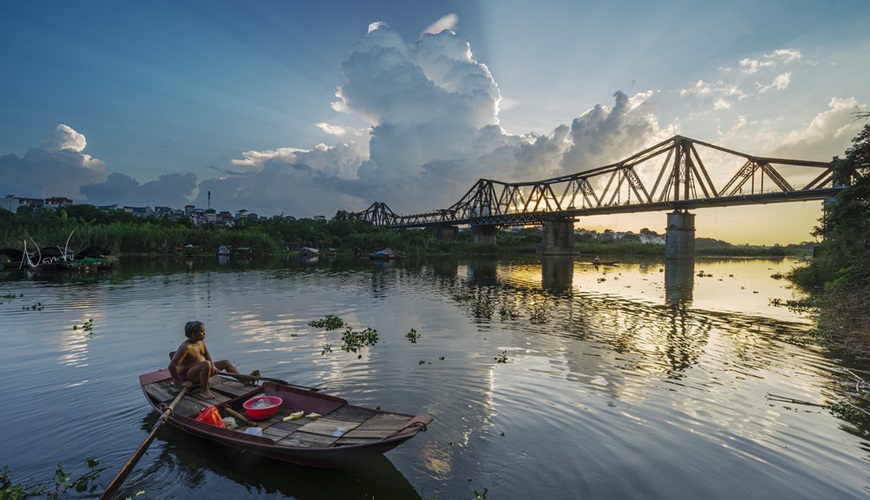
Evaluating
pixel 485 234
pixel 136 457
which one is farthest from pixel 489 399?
pixel 485 234

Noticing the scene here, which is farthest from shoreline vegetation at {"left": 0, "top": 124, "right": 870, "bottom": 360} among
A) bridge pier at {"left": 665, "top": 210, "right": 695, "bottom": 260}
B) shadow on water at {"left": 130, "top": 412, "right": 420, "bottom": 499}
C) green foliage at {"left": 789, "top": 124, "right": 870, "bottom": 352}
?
bridge pier at {"left": 665, "top": 210, "right": 695, "bottom": 260}

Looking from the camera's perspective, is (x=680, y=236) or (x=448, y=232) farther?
(x=448, y=232)

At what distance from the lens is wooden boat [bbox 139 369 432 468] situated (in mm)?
6043

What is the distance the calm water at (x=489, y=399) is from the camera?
657 centimetres

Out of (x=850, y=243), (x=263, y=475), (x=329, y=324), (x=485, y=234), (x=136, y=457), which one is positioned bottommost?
(x=263, y=475)

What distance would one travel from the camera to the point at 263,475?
6.70 meters

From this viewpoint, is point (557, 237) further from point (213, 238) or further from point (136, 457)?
point (136, 457)

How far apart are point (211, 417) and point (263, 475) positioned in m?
1.47

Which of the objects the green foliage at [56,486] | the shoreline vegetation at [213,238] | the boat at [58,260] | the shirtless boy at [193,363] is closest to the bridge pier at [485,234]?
the shoreline vegetation at [213,238]

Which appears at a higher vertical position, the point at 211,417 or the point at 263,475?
the point at 211,417

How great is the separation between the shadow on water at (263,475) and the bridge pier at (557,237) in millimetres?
105141

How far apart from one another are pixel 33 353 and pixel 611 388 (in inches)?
690

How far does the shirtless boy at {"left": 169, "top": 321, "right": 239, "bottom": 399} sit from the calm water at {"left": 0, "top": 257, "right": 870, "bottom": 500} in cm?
100

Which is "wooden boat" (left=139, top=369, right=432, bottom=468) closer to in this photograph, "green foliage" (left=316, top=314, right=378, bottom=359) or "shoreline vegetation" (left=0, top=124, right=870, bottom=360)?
"green foliage" (left=316, top=314, right=378, bottom=359)
